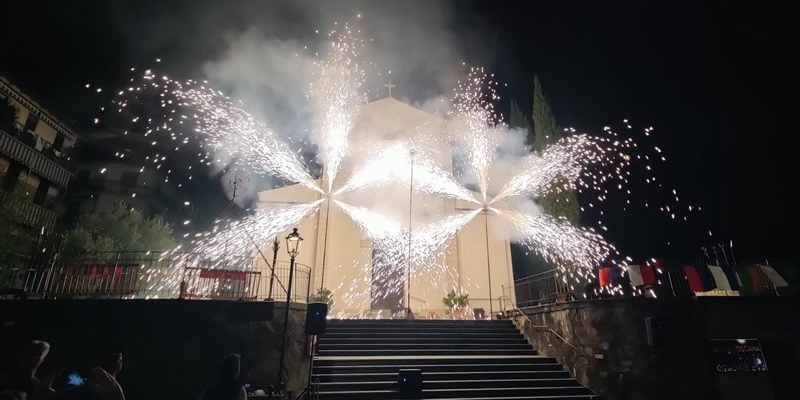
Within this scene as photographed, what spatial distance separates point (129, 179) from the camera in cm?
3491

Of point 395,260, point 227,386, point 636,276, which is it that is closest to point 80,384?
point 227,386

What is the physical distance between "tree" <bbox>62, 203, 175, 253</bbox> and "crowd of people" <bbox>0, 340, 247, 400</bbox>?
17877mm

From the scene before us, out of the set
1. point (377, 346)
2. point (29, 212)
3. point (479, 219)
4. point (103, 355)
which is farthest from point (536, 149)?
point (29, 212)

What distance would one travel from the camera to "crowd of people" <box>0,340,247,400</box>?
417 cm

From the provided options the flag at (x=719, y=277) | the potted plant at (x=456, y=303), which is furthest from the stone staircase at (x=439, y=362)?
the flag at (x=719, y=277)

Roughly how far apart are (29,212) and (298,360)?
2263 cm

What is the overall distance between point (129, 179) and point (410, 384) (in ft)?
121

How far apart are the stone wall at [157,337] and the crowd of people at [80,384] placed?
183 inches

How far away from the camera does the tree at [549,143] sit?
67.7ft

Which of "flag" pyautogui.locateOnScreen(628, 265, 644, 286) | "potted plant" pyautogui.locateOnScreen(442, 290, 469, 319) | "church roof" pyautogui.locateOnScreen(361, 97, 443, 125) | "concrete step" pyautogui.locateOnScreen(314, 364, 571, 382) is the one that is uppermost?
"church roof" pyautogui.locateOnScreen(361, 97, 443, 125)

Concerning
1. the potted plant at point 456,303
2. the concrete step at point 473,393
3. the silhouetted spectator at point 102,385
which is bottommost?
the concrete step at point 473,393

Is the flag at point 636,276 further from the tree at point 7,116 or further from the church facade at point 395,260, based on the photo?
the tree at point 7,116

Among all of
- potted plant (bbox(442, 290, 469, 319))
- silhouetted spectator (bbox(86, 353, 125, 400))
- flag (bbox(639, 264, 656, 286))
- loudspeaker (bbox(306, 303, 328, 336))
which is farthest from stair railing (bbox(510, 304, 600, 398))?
silhouetted spectator (bbox(86, 353, 125, 400))

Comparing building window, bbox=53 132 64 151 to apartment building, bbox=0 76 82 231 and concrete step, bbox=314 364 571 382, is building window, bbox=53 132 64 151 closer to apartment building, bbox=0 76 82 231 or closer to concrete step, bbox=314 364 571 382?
apartment building, bbox=0 76 82 231
